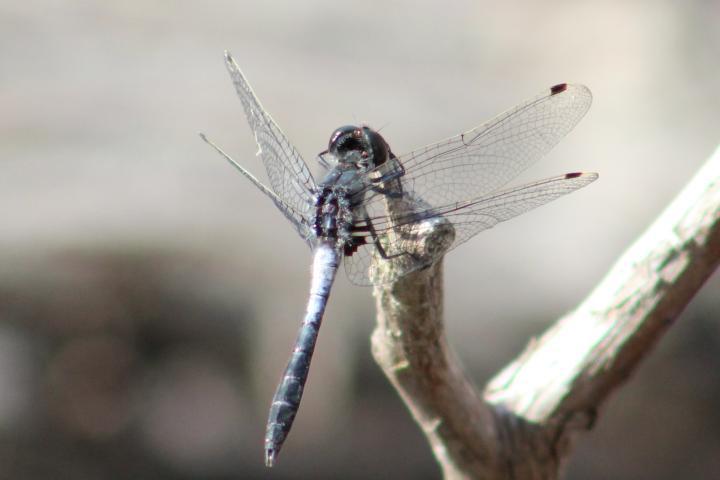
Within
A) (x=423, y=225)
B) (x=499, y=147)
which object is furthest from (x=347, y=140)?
(x=423, y=225)

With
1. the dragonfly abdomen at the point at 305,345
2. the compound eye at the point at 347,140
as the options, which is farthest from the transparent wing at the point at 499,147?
the dragonfly abdomen at the point at 305,345

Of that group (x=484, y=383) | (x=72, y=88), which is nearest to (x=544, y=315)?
(x=484, y=383)

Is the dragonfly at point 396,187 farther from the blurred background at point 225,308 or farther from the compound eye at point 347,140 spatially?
the blurred background at point 225,308

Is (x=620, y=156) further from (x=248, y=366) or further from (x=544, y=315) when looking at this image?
(x=248, y=366)

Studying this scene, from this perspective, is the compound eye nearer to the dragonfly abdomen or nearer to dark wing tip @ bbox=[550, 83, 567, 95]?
the dragonfly abdomen

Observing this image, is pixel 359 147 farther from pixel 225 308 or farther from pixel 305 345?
pixel 225 308

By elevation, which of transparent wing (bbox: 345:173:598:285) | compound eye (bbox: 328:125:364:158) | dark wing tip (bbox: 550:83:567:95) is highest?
compound eye (bbox: 328:125:364:158)

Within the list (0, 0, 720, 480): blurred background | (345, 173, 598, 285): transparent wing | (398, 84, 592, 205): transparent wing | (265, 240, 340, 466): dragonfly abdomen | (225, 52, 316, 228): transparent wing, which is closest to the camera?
(345, 173, 598, 285): transparent wing

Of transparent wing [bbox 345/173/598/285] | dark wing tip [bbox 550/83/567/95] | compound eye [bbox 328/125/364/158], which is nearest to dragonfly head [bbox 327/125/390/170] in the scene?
compound eye [bbox 328/125/364/158]
